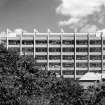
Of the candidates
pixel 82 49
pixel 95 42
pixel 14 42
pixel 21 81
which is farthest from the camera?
pixel 14 42

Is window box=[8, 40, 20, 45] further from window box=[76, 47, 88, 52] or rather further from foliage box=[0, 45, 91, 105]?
foliage box=[0, 45, 91, 105]

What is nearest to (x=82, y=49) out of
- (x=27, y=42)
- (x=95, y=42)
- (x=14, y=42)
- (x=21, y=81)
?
(x=95, y=42)

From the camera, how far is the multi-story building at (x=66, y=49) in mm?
114125

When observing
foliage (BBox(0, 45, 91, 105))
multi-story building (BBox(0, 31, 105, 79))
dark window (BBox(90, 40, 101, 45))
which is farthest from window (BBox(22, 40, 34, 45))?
foliage (BBox(0, 45, 91, 105))

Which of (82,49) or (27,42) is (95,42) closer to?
(82,49)

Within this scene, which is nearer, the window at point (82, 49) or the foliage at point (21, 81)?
the foliage at point (21, 81)

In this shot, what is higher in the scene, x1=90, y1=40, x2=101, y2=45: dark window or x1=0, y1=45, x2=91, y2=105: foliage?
x1=90, y1=40, x2=101, y2=45: dark window

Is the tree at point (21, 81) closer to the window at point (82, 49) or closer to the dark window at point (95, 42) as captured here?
the window at point (82, 49)

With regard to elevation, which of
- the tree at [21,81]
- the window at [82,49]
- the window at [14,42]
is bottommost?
the tree at [21,81]

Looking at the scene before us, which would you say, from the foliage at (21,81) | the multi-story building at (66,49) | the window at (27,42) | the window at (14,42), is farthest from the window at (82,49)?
the foliage at (21,81)

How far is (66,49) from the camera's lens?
115 m

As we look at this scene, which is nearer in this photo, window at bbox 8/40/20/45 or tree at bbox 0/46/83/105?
tree at bbox 0/46/83/105

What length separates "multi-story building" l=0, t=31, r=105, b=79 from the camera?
114125 millimetres

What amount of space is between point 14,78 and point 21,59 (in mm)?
2574
